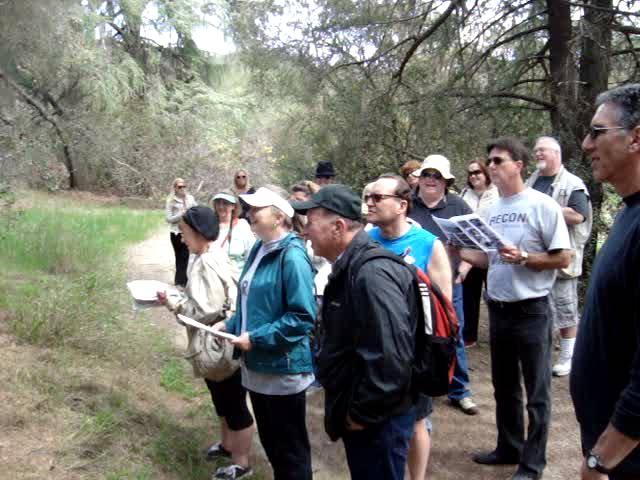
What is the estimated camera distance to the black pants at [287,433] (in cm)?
340

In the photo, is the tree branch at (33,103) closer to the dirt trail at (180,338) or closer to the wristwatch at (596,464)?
the dirt trail at (180,338)

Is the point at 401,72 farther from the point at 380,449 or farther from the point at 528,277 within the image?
the point at 380,449

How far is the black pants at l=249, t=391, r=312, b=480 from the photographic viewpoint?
3.40m

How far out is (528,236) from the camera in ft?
12.7

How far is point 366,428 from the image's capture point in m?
2.51

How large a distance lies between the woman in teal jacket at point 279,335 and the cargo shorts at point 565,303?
3.17 meters

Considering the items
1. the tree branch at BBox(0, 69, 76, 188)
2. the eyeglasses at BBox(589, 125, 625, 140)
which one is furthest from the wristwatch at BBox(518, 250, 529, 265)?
the tree branch at BBox(0, 69, 76, 188)

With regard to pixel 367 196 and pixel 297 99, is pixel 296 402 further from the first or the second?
pixel 297 99

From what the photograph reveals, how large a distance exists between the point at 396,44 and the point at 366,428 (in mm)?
7007

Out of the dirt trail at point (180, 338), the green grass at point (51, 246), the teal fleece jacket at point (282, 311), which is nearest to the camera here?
the teal fleece jacket at point (282, 311)

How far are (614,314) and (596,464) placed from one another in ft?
1.54

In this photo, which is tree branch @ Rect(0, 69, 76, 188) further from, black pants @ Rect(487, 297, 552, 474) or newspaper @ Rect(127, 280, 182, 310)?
black pants @ Rect(487, 297, 552, 474)

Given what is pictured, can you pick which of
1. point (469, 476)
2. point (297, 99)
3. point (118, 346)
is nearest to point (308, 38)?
point (297, 99)

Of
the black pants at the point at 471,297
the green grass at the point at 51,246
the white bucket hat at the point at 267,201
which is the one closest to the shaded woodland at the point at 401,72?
the green grass at the point at 51,246
